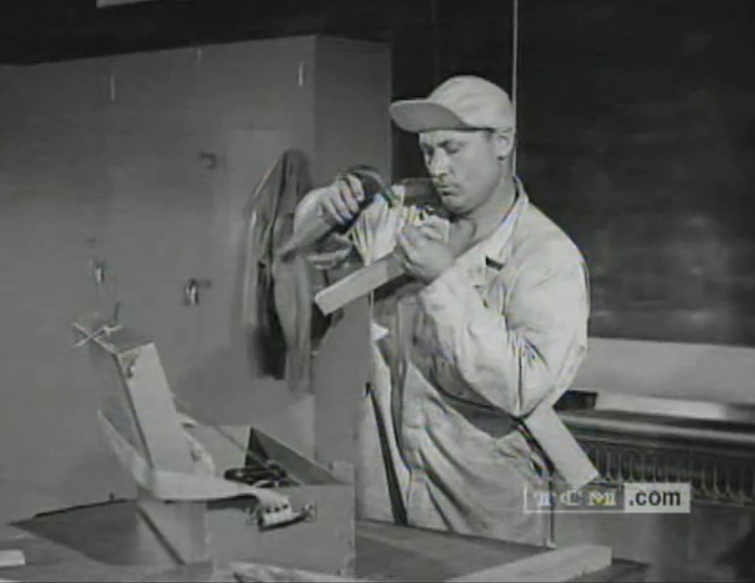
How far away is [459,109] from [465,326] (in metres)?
0.32

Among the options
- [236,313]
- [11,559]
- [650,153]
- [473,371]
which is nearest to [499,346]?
[473,371]

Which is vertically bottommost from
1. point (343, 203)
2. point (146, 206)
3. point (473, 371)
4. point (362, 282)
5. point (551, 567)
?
point (551, 567)

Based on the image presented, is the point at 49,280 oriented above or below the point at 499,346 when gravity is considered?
above

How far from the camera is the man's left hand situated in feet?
6.20

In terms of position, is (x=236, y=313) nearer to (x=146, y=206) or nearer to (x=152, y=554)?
(x=146, y=206)

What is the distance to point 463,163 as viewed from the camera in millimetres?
2016

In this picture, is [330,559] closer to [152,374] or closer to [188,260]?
[152,374]

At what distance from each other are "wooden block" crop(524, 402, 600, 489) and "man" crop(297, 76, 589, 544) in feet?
0.06

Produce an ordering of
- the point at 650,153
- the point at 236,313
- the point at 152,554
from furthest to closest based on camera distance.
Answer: the point at 236,313 → the point at 650,153 → the point at 152,554

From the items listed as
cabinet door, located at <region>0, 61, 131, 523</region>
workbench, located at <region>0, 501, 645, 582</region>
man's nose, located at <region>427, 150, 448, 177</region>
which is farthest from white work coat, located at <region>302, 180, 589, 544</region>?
cabinet door, located at <region>0, 61, 131, 523</region>

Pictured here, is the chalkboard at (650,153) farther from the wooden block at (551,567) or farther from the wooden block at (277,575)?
the wooden block at (277,575)

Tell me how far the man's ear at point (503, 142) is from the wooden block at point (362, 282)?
0.72ft

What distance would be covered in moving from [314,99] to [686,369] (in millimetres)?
917

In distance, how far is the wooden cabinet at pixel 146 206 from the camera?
2.93m
